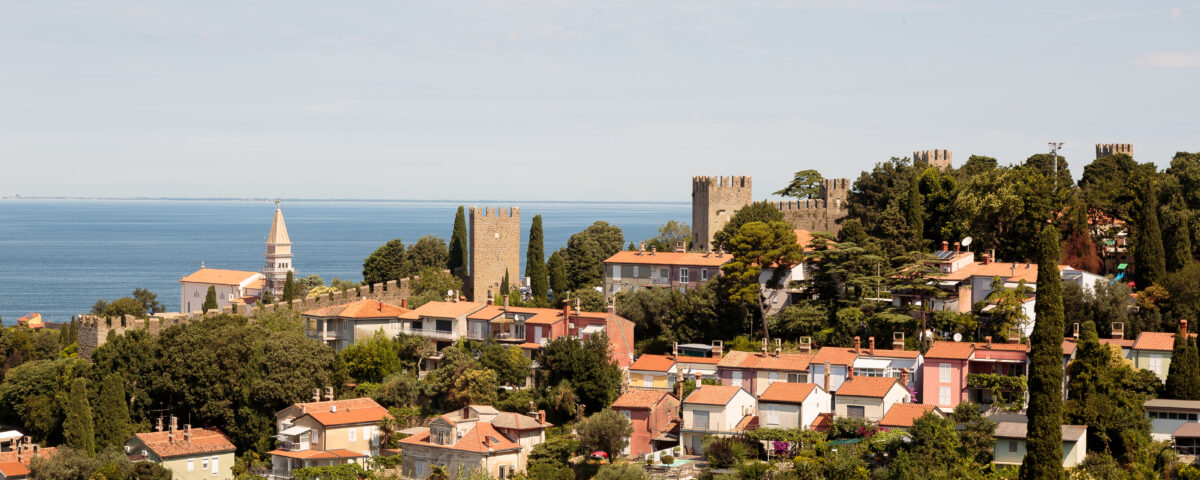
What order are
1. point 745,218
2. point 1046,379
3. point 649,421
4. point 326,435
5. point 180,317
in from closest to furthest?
point 1046,379 → point 649,421 → point 326,435 → point 180,317 → point 745,218

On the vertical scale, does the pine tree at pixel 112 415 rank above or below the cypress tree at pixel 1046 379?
below

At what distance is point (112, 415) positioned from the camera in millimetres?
46000

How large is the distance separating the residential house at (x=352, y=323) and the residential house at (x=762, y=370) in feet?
49.5

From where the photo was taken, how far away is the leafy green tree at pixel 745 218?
54.5 meters

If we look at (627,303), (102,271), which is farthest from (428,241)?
(102,271)

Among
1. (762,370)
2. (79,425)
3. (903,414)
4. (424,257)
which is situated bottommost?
(79,425)

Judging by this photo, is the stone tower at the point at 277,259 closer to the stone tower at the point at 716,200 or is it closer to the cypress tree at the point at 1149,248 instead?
the stone tower at the point at 716,200

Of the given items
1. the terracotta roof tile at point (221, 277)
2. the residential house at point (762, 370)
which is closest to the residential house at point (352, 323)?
the residential house at point (762, 370)

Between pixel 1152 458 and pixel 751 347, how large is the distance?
14432 mm

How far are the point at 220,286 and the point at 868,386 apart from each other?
58407 mm

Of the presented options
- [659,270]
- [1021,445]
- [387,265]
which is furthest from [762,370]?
[387,265]

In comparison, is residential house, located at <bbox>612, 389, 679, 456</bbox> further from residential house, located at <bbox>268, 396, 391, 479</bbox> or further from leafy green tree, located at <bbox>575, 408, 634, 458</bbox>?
residential house, located at <bbox>268, 396, 391, 479</bbox>

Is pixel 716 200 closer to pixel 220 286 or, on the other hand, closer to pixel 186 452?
pixel 186 452

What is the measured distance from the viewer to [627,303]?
166 feet
